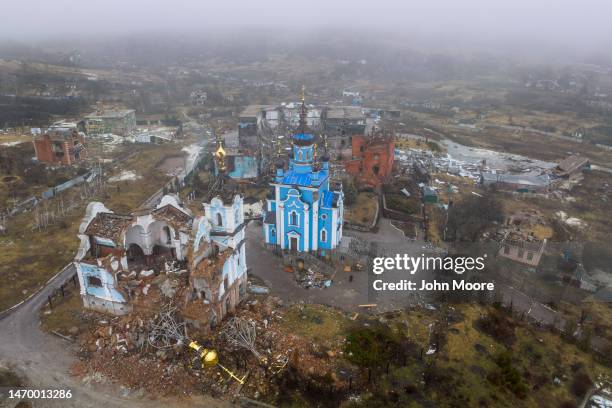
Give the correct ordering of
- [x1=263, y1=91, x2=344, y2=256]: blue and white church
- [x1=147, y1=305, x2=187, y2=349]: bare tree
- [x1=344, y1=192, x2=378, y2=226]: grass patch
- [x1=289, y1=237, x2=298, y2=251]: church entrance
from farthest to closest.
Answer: [x1=344, y1=192, x2=378, y2=226]: grass patch < [x1=289, y1=237, x2=298, y2=251]: church entrance < [x1=263, y1=91, x2=344, y2=256]: blue and white church < [x1=147, y1=305, x2=187, y2=349]: bare tree

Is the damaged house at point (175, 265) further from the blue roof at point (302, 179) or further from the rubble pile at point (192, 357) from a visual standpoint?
the blue roof at point (302, 179)

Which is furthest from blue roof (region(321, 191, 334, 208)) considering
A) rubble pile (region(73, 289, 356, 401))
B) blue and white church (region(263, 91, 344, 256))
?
rubble pile (region(73, 289, 356, 401))

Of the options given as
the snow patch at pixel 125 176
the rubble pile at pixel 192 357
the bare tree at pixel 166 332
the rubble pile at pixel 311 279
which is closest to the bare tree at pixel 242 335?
the rubble pile at pixel 192 357

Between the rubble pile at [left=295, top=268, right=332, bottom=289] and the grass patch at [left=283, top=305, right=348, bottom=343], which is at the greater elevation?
the rubble pile at [left=295, top=268, right=332, bottom=289]

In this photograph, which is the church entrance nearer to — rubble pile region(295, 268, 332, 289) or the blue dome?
rubble pile region(295, 268, 332, 289)

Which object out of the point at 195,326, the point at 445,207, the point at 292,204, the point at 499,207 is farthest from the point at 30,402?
the point at 499,207

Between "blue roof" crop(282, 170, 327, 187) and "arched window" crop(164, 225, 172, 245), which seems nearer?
"arched window" crop(164, 225, 172, 245)

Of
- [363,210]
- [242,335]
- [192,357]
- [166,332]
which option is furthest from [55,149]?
[242,335]

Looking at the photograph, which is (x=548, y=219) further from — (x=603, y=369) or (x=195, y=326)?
(x=195, y=326)
